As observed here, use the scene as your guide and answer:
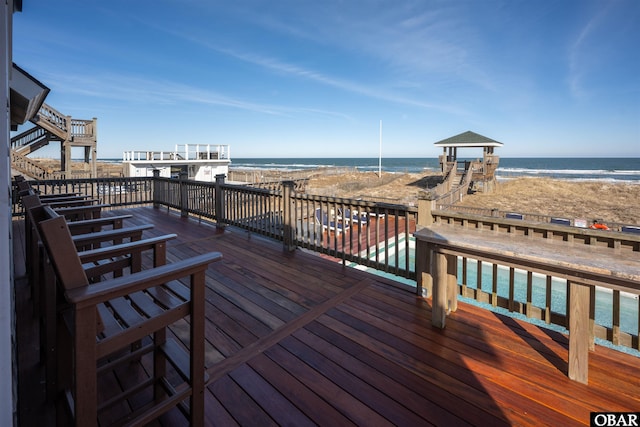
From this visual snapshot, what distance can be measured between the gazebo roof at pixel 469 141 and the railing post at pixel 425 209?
19.0m

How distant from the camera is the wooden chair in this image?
906 millimetres

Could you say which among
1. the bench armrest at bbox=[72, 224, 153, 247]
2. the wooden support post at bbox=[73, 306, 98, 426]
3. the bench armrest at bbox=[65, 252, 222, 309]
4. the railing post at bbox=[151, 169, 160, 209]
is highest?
the railing post at bbox=[151, 169, 160, 209]

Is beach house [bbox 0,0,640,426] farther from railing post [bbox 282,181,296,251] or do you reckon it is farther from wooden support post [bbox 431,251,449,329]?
railing post [bbox 282,181,296,251]

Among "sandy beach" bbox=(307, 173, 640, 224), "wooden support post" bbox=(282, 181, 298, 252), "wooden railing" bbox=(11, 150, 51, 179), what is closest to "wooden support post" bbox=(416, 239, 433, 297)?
"wooden support post" bbox=(282, 181, 298, 252)

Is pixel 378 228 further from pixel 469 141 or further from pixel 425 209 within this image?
pixel 469 141

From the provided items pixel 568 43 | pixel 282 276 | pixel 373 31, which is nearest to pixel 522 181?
pixel 568 43

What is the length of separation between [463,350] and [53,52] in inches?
835

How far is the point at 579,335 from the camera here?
1.79 meters

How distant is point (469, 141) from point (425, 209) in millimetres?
19463

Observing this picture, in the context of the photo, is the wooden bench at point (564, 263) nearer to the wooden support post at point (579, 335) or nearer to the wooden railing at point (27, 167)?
the wooden support post at point (579, 335)

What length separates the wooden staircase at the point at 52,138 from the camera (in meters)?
11.9

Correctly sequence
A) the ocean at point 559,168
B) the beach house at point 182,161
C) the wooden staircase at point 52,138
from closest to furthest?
the wooden staircase at point 52,138 → the beach house at point 182,161 → the ocean at point 559,168

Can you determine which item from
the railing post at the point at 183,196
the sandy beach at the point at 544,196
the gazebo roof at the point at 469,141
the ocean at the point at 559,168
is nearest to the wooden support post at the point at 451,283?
the railing post at the point at 183,196

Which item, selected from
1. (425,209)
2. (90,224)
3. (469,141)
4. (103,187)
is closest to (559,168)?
(469,141)
